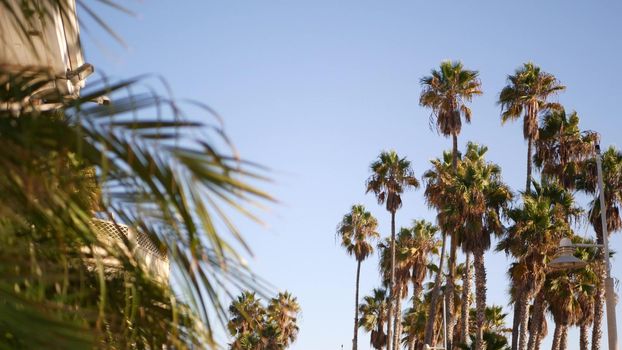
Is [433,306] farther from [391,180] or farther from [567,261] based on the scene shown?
[567,261]

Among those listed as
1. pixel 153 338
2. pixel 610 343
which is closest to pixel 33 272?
pixel 153 338

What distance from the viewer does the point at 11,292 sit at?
2.79 metres

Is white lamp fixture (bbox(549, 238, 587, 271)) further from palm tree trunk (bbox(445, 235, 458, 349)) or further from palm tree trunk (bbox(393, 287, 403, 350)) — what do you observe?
palm tree trunk (bbox(393, 287, 403, 350))

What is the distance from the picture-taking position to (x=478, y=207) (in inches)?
1727

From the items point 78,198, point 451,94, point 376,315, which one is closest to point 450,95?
point 451,94

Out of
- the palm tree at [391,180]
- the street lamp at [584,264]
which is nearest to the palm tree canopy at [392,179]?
the palm tree at [391,180]

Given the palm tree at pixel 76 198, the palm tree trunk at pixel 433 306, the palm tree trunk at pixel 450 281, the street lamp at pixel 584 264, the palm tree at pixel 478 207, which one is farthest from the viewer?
the palm tree trunk at pixel 433 306

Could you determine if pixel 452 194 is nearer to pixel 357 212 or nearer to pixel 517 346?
pixel 517 346

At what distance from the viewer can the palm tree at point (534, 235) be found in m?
40.2

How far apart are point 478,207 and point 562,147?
721 centimetres

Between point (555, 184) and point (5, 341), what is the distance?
41.4 metres

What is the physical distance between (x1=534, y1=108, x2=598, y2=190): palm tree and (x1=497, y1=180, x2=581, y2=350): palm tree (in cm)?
505

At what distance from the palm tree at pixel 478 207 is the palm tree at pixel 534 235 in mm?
1804

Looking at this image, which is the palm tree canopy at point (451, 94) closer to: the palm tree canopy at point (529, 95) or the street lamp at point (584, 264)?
the palm tree canopy at point (529, 95)
